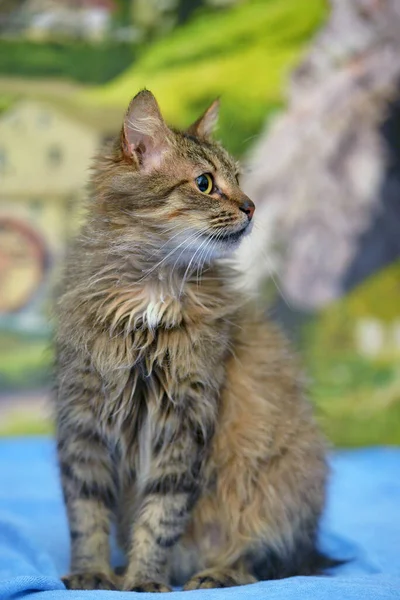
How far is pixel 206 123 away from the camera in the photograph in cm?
198

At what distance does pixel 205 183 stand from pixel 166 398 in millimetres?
510

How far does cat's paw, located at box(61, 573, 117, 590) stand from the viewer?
5.69ft

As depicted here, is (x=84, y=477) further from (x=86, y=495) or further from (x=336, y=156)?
(x=336, y=156)

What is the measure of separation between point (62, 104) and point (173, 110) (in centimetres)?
54

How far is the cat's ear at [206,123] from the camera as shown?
77.4 inches

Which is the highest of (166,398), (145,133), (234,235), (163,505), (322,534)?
(145,133)

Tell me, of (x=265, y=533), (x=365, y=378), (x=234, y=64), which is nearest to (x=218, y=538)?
(x=265, y=533)

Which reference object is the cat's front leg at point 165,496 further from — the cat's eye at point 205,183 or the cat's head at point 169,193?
the cat's eye at point 205,183

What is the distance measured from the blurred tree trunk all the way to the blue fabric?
35.8 inches

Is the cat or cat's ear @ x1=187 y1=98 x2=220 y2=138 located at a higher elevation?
cat's ear @ x1=187 y1=98 x2=220 y2=138

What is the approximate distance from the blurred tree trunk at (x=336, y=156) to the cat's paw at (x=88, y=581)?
217cm

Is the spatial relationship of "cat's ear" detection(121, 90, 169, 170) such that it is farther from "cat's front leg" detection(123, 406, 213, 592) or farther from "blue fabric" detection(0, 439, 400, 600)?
"blue fabric" detection(0, 439, 400, 600)

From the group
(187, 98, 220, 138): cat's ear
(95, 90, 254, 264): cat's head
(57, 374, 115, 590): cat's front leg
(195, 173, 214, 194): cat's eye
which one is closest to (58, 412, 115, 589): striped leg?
(57, 374, 115, 590): cat's front leg

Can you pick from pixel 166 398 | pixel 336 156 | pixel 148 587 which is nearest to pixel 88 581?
pixel 148 587
